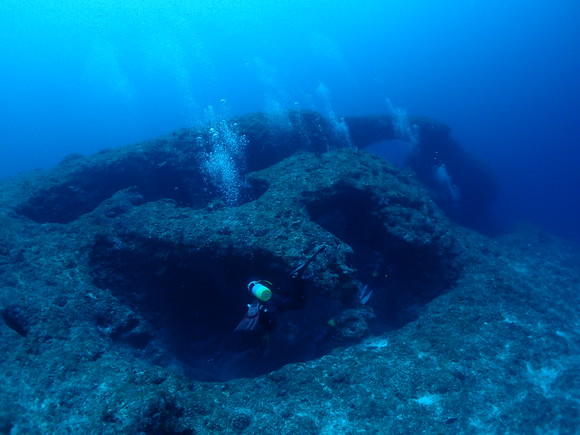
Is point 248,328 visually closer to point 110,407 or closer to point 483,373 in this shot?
point 110,407

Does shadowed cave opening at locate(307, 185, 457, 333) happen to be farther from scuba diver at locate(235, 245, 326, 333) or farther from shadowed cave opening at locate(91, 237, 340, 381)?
scuba diver at locate(235, 245, 326, 333)

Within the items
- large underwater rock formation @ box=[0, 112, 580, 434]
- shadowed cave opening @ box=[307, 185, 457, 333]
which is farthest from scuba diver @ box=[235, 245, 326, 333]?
shadowed cave opening @ box=[307, 185, 457, 333]

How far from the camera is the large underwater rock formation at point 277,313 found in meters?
5.01

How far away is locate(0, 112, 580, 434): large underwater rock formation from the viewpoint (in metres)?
5.01

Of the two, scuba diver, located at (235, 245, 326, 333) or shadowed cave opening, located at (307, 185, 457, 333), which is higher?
shadowed cave opening, located at (307, 185, 457, 333)

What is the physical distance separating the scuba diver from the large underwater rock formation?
14cm

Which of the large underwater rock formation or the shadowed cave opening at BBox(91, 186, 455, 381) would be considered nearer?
the large underwater rock formation

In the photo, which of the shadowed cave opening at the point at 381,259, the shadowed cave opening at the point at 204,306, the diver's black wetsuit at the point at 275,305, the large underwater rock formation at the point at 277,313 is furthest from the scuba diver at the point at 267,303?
the shadowed cave opening at the point at 381,259

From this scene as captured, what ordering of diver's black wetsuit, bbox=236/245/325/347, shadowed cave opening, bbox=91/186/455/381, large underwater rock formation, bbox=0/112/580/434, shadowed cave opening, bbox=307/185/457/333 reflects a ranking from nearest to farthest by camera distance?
large underwater rock formation, bbox=0/112/580/434
diver's black wetsuit, bbox=236/245/325/347
shadowed cave opening, bbox=91/186/455/381
shadowed cave opening, bbox=307/185/457/333

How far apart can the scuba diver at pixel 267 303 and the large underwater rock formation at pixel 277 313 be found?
0.47 feet

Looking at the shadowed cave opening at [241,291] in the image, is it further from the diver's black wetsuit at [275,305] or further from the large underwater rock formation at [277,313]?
the diver's black wetsuit at [275,305]

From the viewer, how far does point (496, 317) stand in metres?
7.21

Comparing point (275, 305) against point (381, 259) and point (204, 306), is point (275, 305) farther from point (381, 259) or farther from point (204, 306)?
point (381, 259)

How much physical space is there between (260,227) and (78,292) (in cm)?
385
